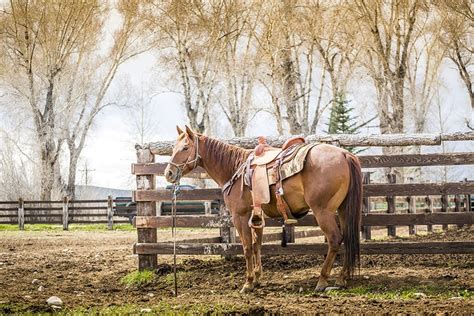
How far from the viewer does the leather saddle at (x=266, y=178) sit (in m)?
7.93

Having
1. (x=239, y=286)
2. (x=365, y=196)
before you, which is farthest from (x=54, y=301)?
(x=365, y=196)

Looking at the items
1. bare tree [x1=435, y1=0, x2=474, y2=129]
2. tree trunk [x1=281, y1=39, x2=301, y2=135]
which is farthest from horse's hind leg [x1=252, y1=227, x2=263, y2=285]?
tree trunk [x1=281, y1=39, x2=301, y2=135]

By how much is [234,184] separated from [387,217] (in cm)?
224

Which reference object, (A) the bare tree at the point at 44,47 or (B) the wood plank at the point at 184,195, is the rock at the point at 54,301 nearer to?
(B) the wood plank at the point at 184,195

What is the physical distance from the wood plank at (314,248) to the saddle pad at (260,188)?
132 centimetres

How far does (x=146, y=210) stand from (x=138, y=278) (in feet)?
3.48

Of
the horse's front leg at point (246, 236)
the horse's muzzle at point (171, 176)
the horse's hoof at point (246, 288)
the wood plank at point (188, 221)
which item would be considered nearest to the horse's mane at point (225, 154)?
the horse's muzzle at point (171, 176)

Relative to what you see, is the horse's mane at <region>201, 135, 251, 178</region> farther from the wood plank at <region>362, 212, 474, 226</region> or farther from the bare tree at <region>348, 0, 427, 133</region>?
the bare tree at <region>348, 0, 427, 133</region>

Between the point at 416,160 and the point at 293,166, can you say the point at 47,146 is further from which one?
the point at 293,166

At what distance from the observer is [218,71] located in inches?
1240

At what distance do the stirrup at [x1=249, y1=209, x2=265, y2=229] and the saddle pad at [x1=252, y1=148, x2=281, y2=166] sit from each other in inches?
23.6

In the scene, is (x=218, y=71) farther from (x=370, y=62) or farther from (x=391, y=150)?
Answer: (x=391, y=150)

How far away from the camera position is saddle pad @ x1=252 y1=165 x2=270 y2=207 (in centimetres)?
796

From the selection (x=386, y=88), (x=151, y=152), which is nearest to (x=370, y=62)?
(x=386, y=88)
